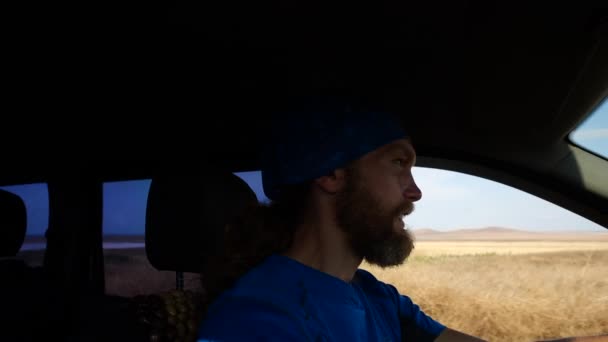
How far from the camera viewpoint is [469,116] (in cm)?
249

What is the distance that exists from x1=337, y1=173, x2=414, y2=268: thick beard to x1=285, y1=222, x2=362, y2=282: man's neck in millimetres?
23

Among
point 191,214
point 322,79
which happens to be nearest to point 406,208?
point 191,214

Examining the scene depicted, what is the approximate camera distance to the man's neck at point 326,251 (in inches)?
50.0

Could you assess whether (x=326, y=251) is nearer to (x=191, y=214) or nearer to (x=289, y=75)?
(x=191, y=214)

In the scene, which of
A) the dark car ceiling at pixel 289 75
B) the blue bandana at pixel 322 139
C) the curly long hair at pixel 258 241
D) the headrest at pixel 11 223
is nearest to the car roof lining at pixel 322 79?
the dark car ceiling at pixel 289 75

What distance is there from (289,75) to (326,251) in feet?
3.66

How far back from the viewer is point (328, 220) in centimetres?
130

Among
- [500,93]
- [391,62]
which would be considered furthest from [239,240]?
[500,93]

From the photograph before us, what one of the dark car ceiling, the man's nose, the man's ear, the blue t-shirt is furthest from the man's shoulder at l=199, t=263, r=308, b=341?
the dark car ceiling

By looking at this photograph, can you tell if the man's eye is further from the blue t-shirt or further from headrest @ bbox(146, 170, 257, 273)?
headrest @ bbox(146, 170, 257, 273)

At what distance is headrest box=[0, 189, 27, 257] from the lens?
2.23 meters

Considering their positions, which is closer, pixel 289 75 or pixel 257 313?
pixel 257 313

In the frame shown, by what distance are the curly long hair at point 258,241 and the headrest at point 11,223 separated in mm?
1226

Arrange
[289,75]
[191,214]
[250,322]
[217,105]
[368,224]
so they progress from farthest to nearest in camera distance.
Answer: [217,105] < [289,75] < [191,214] < [368,224] < [250,322]
